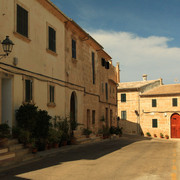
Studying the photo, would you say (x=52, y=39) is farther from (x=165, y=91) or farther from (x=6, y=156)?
(x=165, y=91)

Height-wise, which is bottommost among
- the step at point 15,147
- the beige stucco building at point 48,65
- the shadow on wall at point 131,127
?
the shadow on wall at point 131,127

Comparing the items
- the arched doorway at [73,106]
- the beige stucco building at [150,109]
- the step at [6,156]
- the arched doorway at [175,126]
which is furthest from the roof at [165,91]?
the step at [6,156]

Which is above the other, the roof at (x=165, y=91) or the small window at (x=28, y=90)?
the roof at (x=165, y=91)

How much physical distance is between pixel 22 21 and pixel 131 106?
32.6m

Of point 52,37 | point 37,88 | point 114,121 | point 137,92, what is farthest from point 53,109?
point 137,92

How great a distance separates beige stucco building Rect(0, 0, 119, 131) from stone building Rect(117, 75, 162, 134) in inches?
701

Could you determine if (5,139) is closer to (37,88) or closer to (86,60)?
(37,88)

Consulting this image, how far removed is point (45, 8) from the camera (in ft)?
52.1

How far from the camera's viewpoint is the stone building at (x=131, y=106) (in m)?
43.2

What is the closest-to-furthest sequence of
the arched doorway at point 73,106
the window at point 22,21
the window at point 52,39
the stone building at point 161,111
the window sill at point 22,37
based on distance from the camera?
1. the window sill at point 22,37
2. the window at point 22,21
3. the window at point 52,39
4. the arched doorway at point 73,106
5. the stone building at point 161,111

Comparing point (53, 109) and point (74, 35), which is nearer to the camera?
point (53, 109)

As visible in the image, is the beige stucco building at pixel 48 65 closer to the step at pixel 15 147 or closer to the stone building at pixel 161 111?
the step at pixel 15 147

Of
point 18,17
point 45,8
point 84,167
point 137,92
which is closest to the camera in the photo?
point 84,167

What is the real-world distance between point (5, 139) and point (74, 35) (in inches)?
465
